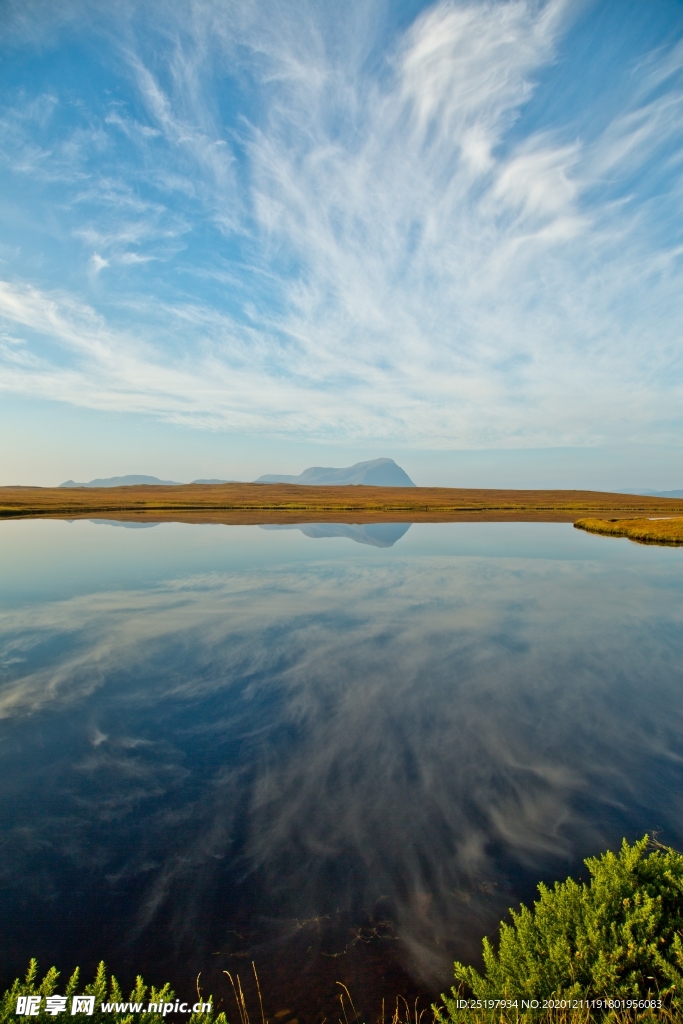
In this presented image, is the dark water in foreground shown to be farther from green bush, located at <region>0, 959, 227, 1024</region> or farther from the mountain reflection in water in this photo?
the mountain reflection in water

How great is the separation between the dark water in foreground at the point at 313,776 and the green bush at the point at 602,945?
1132 mm

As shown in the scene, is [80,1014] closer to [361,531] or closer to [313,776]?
[313,776]

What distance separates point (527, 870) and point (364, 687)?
22.9ft

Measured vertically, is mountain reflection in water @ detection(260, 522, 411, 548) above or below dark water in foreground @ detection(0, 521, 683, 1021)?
above

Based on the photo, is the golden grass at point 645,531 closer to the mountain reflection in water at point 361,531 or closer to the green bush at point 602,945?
the mountain reflection in water at point 361,531

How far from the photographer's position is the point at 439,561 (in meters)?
35.6

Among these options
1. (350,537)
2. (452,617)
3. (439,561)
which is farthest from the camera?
(350,537)

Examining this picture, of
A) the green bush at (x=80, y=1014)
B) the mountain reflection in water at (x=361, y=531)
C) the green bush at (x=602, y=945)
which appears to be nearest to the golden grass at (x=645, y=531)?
the mountain reflection in water at (x=361, y=531)

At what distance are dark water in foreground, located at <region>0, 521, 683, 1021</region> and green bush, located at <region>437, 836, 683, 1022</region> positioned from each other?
1.13 meters

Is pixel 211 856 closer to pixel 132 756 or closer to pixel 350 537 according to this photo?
pixel 132 756

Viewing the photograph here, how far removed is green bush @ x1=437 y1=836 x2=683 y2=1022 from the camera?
13.4ft

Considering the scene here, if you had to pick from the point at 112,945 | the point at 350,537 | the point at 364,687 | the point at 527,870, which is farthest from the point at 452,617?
the point at 350,537

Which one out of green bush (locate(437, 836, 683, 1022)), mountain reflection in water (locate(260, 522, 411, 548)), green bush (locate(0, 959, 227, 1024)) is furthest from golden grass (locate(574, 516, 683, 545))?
green bush (locate(0, 959, 227, 1024))

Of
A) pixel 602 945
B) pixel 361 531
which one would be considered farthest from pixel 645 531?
pixel 602 945
